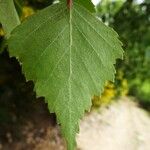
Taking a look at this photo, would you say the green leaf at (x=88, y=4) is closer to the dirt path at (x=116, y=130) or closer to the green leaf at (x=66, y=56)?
the green leaf at (x=66, y=56)

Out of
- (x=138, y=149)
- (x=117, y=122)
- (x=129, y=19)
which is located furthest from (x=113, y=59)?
(x=117, y=122)

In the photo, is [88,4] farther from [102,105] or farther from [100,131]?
[102,105]

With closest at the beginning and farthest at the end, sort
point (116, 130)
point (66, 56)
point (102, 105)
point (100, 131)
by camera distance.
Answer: point (66, 56)
point (100, 131)
point (116, 130)
point (102, 105)

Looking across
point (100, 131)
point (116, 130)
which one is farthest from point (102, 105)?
point (100, 131)

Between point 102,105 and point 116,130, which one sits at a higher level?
point 102,105

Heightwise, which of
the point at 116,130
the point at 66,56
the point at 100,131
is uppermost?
the point at 66,56

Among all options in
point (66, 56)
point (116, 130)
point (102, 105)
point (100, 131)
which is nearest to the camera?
point (66, 56)

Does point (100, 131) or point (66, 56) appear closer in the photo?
point (66, 56)

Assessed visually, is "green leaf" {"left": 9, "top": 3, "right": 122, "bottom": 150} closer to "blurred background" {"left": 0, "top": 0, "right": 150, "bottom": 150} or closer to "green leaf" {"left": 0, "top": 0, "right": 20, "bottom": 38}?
"green leaf" {"left": 0, "top": 0, "right": 20, "bottom": 38}
